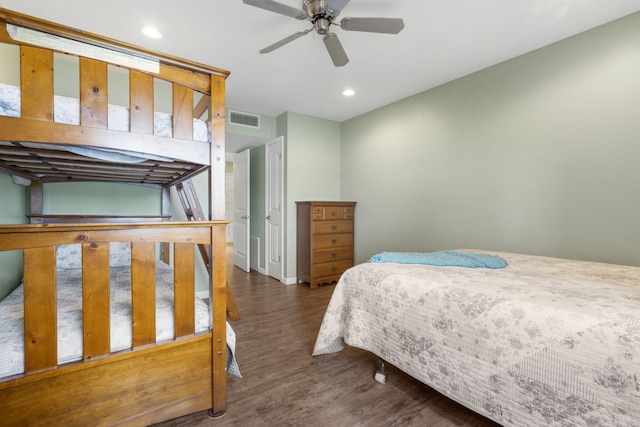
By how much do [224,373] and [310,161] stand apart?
10.3 ft

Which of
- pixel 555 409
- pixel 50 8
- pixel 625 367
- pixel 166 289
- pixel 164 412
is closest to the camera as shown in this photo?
pixel 625 367

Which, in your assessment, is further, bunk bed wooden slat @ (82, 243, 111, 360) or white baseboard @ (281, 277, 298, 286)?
white baseboard @ (281, 277, 298, 286)

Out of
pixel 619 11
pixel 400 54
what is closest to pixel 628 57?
pixel 619 11

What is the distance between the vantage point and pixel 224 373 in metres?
1.40

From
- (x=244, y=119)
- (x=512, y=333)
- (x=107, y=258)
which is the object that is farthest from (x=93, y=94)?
(x=244, y=119)

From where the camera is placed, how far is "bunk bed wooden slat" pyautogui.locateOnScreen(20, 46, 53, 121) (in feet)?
3.42

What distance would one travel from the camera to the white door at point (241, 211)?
4.56m

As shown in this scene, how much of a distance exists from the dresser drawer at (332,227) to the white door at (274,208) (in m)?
0.59

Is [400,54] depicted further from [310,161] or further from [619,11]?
A: [310,161]

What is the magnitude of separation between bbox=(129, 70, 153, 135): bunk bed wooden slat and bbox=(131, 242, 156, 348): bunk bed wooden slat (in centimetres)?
52

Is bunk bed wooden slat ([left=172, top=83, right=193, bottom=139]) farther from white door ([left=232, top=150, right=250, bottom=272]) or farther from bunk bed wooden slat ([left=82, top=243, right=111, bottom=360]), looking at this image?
white door ([left=232, top=150, right=250, bottom=272])

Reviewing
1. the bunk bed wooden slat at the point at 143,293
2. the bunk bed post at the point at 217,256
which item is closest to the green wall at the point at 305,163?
the bunk bed post at the point at 217,256

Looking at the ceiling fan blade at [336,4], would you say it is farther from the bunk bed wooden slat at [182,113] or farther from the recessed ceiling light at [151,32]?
the recessed ceiling light at [151,32]

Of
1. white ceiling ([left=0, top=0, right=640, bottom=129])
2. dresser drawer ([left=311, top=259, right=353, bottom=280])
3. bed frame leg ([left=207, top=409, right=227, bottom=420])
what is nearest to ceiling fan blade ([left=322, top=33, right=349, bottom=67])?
white ceiling ([left=0, top=0, right=640, bottom=129])
